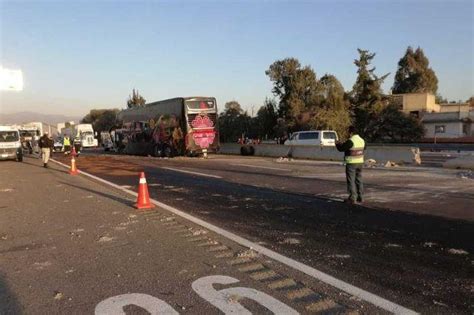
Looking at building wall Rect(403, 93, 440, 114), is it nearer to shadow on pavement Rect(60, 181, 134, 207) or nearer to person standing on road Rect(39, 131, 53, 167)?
person standing on road Rect(39, 131, 53, 167)

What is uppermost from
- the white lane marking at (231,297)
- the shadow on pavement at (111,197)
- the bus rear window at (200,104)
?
the bus rear window at (200,104)

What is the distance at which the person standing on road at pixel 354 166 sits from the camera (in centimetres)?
1156

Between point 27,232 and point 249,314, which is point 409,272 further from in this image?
point 27,232

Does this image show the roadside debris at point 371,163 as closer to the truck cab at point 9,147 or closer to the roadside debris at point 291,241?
the roadside debris at point 291,241

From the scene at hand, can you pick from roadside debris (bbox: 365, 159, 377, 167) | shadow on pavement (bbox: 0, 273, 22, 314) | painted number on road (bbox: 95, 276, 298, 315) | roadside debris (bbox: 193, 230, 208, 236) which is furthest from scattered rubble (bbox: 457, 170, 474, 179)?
shadow on pavement (bbox: 0, 273, 22, 314)

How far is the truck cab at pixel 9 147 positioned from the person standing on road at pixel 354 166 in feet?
87.4

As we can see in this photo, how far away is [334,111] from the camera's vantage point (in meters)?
47.9

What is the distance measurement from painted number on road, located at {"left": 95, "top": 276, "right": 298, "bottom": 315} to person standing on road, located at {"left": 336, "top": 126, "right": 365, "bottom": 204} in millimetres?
6661

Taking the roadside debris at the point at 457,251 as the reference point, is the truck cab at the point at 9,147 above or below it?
above

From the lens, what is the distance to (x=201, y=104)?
3269 centimetres

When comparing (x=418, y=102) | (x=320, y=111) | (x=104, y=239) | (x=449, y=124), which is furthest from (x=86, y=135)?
(x=104, y=239)

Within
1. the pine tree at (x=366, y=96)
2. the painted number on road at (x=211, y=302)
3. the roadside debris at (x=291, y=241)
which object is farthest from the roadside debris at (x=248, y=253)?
the pine tree at (x=366, y=96)

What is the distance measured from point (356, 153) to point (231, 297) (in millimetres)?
7294

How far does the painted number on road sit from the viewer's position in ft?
15.8
